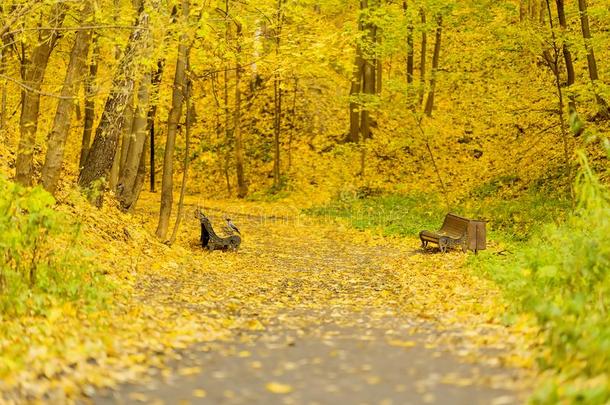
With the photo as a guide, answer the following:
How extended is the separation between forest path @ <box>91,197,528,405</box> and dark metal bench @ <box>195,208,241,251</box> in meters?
0.90

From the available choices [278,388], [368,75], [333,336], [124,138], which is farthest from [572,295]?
[368,75]

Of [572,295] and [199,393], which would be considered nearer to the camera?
[199,393]

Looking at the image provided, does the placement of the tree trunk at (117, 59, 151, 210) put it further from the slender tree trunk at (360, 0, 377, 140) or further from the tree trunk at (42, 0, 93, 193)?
the slender tree trunk at (360, 0, 377, 140)

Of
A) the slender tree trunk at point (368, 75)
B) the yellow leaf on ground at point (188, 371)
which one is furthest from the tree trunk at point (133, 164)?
the slender tree trunk at point (368, 75)

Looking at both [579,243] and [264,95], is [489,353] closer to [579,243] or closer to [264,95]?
[579,243]

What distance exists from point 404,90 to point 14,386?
18427 millimetres

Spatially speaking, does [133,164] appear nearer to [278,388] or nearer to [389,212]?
[389,212]

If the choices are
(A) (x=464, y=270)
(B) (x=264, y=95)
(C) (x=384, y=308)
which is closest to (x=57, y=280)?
(C) (x=384, y=308)

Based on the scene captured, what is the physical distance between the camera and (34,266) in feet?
25.1

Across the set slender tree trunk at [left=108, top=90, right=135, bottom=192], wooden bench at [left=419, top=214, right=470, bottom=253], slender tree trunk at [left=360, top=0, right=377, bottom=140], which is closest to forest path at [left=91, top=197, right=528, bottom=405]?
A: wooden bench at [left=419, top=214, right=470, bottom=253]

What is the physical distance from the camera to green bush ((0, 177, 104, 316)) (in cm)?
711

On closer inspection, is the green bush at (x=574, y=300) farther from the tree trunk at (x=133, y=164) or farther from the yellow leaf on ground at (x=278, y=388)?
the tree trunk at (x=133, y=164)

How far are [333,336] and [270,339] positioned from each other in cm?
63

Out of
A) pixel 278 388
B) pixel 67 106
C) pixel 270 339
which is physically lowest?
pixel 270 339
